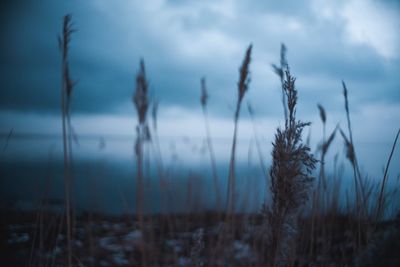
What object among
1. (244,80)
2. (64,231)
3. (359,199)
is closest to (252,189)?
(359,199)

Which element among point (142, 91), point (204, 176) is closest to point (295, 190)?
point (142, 91)

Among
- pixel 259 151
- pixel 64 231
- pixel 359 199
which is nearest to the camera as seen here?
pixel 359 199

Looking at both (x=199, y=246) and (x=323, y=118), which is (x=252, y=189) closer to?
(x=323, y=118)

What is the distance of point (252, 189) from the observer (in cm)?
253

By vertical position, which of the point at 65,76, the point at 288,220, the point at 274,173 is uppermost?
the point at 65,76

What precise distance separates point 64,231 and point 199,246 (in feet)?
7.25

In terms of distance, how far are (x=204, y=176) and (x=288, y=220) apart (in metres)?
2.45

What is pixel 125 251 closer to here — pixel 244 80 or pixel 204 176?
pixel 204 176

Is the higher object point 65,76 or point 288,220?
point 65,76

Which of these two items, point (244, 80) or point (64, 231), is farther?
point (64, 231)

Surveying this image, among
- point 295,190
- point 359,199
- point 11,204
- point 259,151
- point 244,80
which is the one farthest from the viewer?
point 11,204

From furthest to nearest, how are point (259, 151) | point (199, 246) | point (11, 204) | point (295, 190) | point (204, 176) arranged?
point (204, 176) < point (11, 204) < point (259, 151) < point (199, 246) < point (295, 190)

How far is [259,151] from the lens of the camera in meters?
1.66

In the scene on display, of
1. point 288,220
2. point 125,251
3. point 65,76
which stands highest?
point 65,76
